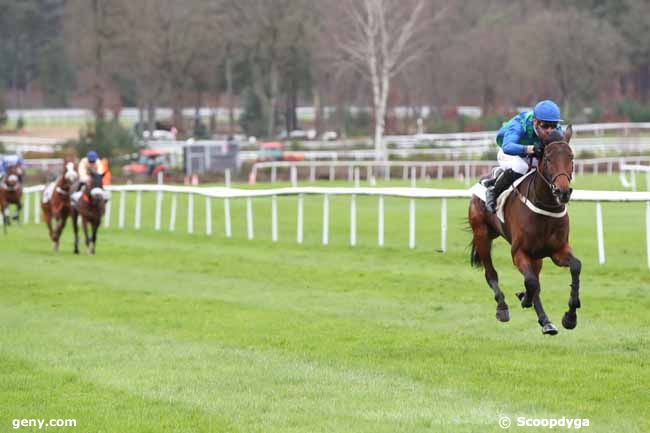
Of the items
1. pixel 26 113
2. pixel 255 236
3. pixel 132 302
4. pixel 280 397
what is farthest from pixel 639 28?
pixel 280 397

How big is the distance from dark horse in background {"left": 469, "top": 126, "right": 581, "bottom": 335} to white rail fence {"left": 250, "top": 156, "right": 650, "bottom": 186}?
30157 millimetres

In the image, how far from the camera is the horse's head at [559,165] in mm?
9594

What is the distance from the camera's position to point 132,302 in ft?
46.4

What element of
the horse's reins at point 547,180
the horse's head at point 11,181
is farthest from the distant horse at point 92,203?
the horse's reins at point 547,180

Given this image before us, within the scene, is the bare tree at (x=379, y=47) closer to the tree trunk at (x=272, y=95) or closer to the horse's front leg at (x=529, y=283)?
the tree trunk at (x=272, y=95)

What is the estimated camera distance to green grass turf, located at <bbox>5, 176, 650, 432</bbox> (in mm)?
7984

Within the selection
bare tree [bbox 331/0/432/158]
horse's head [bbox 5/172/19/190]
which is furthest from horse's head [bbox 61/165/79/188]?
bare tree [bbox 331/0/432/158]

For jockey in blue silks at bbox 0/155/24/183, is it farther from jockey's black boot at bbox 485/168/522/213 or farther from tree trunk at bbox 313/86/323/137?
tree trunk at bbox 313/86/323/137

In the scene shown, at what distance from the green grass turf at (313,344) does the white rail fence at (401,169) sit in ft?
70.4

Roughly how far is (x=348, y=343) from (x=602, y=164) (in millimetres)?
36219

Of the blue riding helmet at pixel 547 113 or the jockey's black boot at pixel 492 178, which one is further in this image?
the jockey's black boot at pixel 492 178

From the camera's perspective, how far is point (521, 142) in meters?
10.8

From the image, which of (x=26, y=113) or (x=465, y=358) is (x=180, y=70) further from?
(x=465, y=358)

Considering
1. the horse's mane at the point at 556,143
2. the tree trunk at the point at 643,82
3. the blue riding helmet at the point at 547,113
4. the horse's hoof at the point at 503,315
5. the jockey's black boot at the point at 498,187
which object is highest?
the tree trunk at the point at 643,82
